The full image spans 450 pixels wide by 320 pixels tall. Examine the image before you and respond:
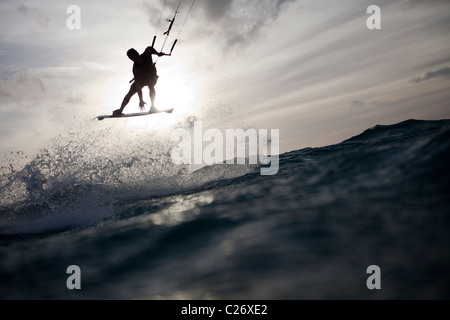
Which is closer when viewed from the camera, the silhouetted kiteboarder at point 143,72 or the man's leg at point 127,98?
the silhouetted kiteboarder at point 143,72

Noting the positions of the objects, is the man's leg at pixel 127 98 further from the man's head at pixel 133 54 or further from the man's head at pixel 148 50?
the man's head at pixel 148 50

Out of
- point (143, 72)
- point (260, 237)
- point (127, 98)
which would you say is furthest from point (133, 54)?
point (260, 237)

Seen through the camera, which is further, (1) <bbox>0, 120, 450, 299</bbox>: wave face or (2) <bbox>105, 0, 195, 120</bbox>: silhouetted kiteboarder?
(2) <bbox>105, 0, 195, 120</bbox>: silhouetted kiteboarder

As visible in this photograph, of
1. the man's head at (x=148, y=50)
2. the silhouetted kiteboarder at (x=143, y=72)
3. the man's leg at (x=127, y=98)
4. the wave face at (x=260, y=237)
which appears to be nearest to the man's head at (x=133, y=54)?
the silhouetted kiteboarder at (x=143, y=72)

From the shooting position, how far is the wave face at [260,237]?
10.7 feet

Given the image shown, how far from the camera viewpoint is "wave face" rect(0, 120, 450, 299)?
3262mm

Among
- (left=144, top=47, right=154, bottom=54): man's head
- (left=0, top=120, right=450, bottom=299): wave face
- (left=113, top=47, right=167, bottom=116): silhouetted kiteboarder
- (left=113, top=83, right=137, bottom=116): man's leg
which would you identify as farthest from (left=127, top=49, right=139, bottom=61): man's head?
(left=0, top=120, right=450, bottom=299): wave face

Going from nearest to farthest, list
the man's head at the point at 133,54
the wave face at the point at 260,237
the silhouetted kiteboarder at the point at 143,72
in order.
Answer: the wave face at the point at 260,237, the man's head at the point at 133,54, the silhouetted kiteboarder at the point at 143,72

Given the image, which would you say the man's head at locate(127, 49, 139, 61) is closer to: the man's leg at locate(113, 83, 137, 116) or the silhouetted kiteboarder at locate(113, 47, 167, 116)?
the silhouetted kiteboarder at locate(113, 47, 167, 116)

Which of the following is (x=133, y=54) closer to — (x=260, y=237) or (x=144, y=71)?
(x=144, y=71)

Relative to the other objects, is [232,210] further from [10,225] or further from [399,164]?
[10,225]

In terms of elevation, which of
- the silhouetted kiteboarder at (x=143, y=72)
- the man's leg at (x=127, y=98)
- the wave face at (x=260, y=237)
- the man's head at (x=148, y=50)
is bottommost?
the wave face at (x=260, y=237)

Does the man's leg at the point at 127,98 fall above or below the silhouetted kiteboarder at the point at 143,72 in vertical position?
below
